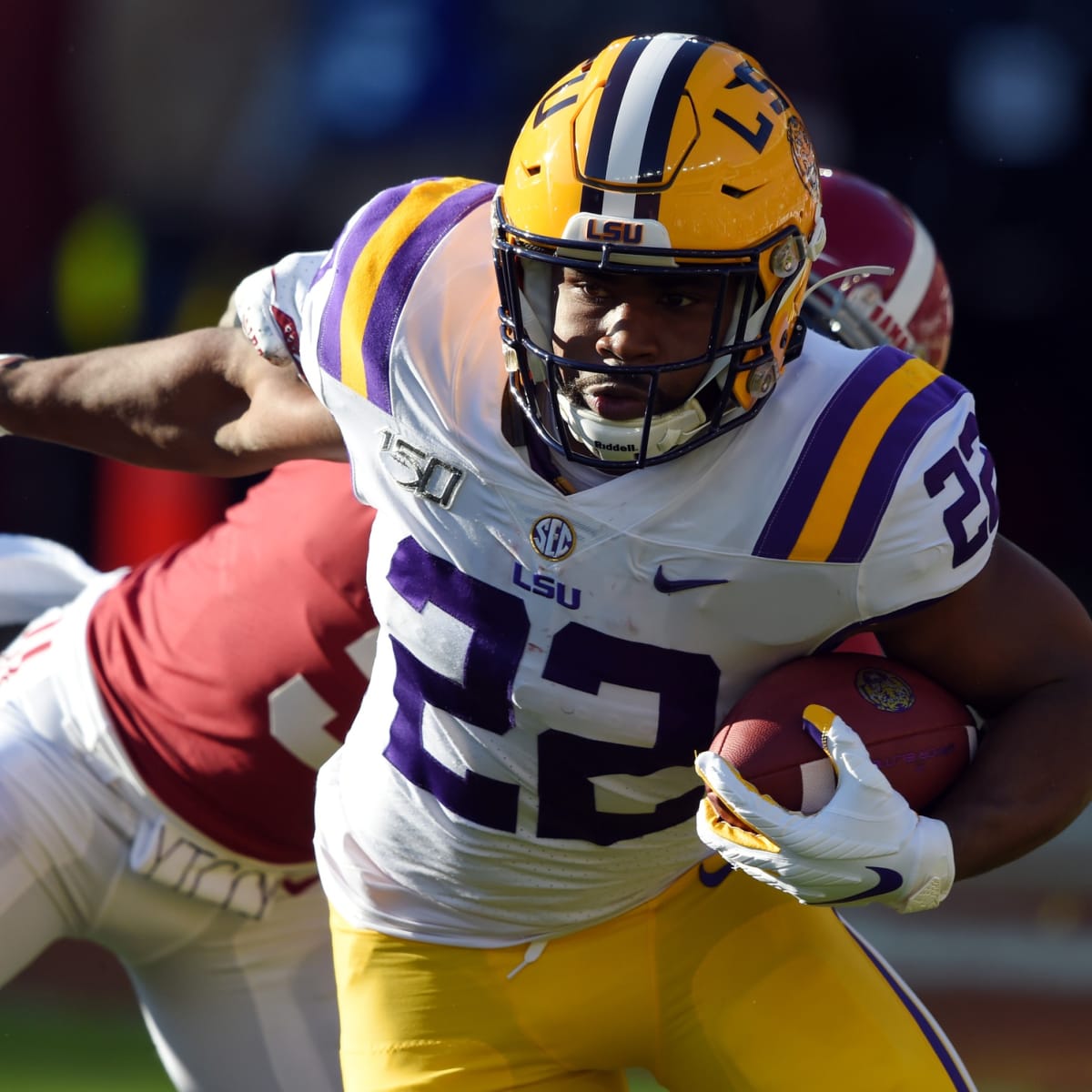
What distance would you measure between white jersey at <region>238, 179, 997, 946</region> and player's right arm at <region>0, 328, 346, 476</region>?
0.44ft

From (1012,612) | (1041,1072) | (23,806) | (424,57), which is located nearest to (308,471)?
(23,806)

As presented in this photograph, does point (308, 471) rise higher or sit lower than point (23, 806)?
higher

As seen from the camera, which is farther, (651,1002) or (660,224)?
(651,1002)

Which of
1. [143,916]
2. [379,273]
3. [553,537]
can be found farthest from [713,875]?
[143,916]

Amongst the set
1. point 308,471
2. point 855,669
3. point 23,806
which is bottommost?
point 23,806

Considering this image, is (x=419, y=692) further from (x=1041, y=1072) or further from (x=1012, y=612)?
(x=1041, y=1072)

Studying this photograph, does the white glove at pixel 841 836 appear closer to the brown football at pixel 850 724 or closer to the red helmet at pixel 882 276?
the brown football at pixel 850 724

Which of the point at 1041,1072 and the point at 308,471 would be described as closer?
the point at 308,471

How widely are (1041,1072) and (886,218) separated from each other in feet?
6.45

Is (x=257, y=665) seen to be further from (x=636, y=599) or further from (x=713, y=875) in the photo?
(x=636, y=599)

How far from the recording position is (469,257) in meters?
1.99

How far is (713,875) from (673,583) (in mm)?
483

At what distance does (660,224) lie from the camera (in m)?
1.74

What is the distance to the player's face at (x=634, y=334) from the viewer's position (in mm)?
1751
